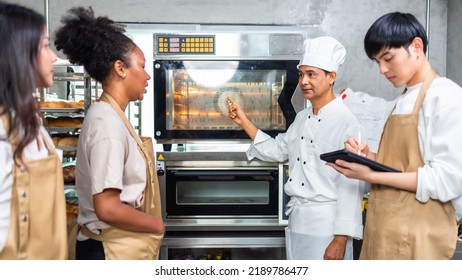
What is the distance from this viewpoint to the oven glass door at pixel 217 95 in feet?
8.28

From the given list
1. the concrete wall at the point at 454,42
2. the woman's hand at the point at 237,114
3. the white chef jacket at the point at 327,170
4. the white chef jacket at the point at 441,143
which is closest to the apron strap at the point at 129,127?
the white chef jacket at the point at 327,170

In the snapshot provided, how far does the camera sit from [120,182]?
1406 mm

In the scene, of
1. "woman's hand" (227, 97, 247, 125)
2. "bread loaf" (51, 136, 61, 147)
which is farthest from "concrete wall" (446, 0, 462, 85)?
"bread loaf" (51, 136, 61, 147)

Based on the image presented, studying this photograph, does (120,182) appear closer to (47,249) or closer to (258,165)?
(47,249)

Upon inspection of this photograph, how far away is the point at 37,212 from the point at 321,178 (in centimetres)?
117

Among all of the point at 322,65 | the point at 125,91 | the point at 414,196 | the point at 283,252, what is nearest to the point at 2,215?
the point at 125,91

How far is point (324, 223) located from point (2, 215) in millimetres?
1255

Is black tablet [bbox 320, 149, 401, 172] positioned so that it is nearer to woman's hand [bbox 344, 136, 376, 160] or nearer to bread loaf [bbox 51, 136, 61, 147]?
woman's hand [bbox 344, 136, 376, 160]

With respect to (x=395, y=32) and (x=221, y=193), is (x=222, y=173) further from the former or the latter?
(x=395, y=32)

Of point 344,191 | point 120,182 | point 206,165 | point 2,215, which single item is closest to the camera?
point 2,215

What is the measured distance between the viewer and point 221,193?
2641 mm

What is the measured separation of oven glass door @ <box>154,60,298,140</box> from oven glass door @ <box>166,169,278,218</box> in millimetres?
217

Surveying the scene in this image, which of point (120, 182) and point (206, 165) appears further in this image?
point (206, 165)

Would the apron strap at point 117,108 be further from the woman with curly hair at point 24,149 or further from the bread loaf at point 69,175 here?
the bread loaf at point 69,175
